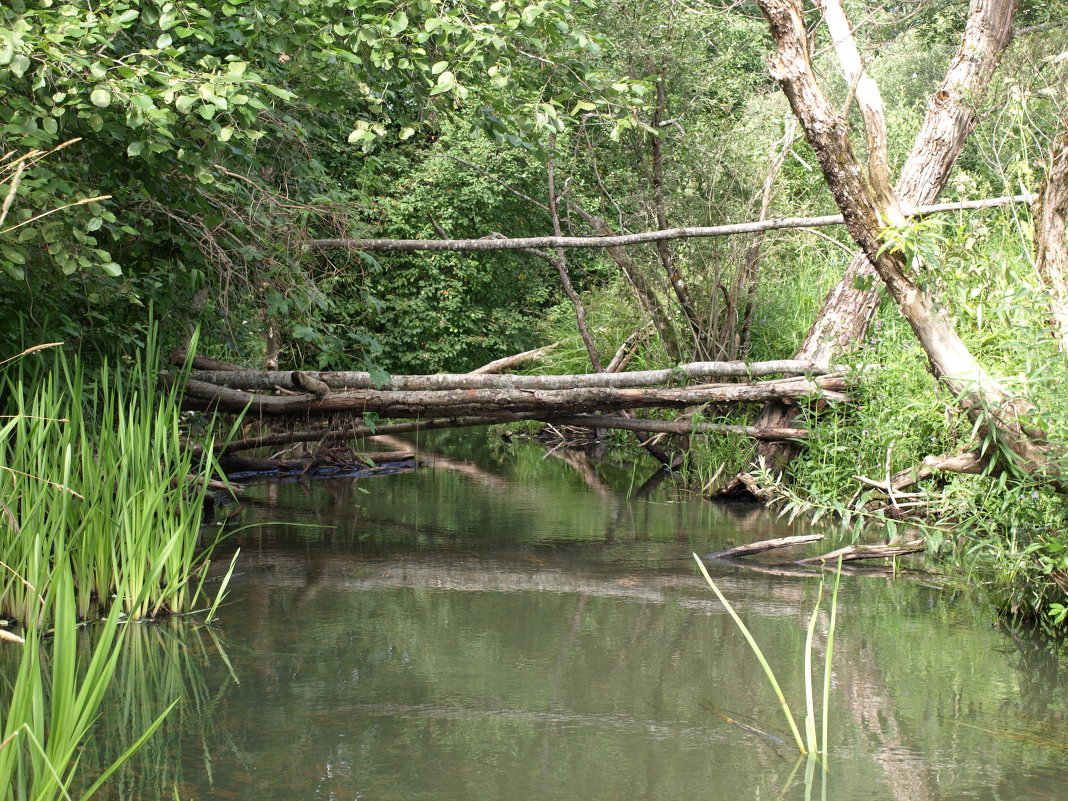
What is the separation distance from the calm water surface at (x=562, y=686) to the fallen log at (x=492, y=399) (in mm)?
1231

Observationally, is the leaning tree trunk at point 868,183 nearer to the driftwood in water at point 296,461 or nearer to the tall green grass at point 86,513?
the tall green grass at point 86,513

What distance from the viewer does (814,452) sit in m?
6.91

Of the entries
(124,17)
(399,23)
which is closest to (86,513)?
(124,17)

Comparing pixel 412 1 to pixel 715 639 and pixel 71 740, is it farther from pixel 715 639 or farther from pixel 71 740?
pixel 71 740

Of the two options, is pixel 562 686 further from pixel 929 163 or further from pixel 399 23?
pixel 929 163

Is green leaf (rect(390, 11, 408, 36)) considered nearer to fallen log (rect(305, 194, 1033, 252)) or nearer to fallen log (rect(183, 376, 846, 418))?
fallen log (rect(305, 194, 1033, 252))

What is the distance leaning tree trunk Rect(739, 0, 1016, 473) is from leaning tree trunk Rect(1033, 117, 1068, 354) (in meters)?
2.36

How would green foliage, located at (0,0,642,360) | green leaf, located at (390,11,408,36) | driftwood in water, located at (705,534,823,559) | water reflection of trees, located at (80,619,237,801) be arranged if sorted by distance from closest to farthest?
water reflection of trees, located at (80,619,237,801)
green foliage, located at (0,0,642,360)
green leaf, located at (390,11,408,36)
driftwood in water, located at (705,534,823,559)

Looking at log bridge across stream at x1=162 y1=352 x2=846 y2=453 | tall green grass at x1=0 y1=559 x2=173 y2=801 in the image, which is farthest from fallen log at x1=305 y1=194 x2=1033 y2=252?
tall green grass at x1=0 y1=559 x2=173 y2=801

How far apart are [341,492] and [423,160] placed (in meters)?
8.75

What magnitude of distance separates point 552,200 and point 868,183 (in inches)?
200

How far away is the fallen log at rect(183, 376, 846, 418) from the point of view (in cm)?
678

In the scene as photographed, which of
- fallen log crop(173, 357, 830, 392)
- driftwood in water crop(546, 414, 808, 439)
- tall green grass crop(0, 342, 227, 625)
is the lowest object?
tall green grass crop(0, 342, 227, 625)

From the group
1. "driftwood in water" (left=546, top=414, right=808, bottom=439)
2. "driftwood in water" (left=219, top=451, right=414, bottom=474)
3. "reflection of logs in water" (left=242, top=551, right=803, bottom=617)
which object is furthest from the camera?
"driftwood in water" (left=219, top=451, right=414, bottom=474)
